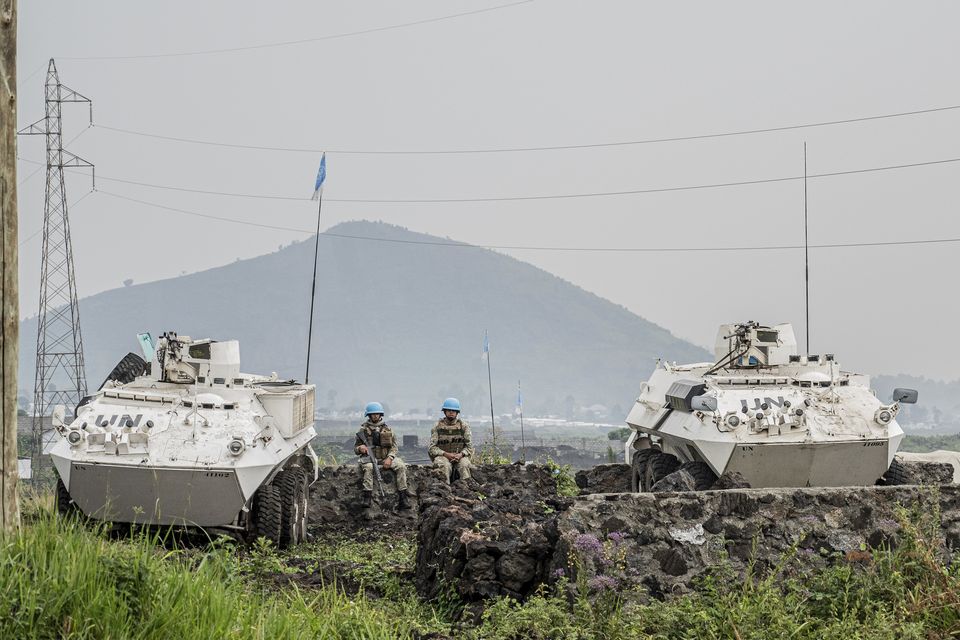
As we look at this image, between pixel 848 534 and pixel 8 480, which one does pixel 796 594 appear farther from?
pixel 8 480

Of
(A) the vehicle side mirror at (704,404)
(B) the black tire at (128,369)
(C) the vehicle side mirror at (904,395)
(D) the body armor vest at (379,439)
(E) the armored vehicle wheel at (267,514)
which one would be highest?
(B) the black tire at (128,369)

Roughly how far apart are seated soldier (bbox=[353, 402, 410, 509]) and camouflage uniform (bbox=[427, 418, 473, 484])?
0.49m

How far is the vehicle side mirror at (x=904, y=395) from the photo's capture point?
49.5ft

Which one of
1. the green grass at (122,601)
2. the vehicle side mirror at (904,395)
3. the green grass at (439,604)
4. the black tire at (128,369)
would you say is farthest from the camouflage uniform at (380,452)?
the green grass at (122,601)

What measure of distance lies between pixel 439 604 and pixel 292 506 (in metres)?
4.82

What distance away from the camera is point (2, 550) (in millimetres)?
6961

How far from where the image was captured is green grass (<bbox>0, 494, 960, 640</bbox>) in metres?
6.53

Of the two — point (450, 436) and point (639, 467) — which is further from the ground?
point (450, 436)

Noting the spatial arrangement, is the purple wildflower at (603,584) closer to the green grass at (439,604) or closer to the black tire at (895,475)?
the green grass at (439,604)

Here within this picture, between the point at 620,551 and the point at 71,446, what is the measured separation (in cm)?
708

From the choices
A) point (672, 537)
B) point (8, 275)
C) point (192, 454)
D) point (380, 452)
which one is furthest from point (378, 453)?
point (8, 275)

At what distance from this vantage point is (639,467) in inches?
679

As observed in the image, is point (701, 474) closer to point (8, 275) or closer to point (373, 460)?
point (373, 460)

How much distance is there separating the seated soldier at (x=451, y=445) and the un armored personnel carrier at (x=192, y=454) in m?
2.76
